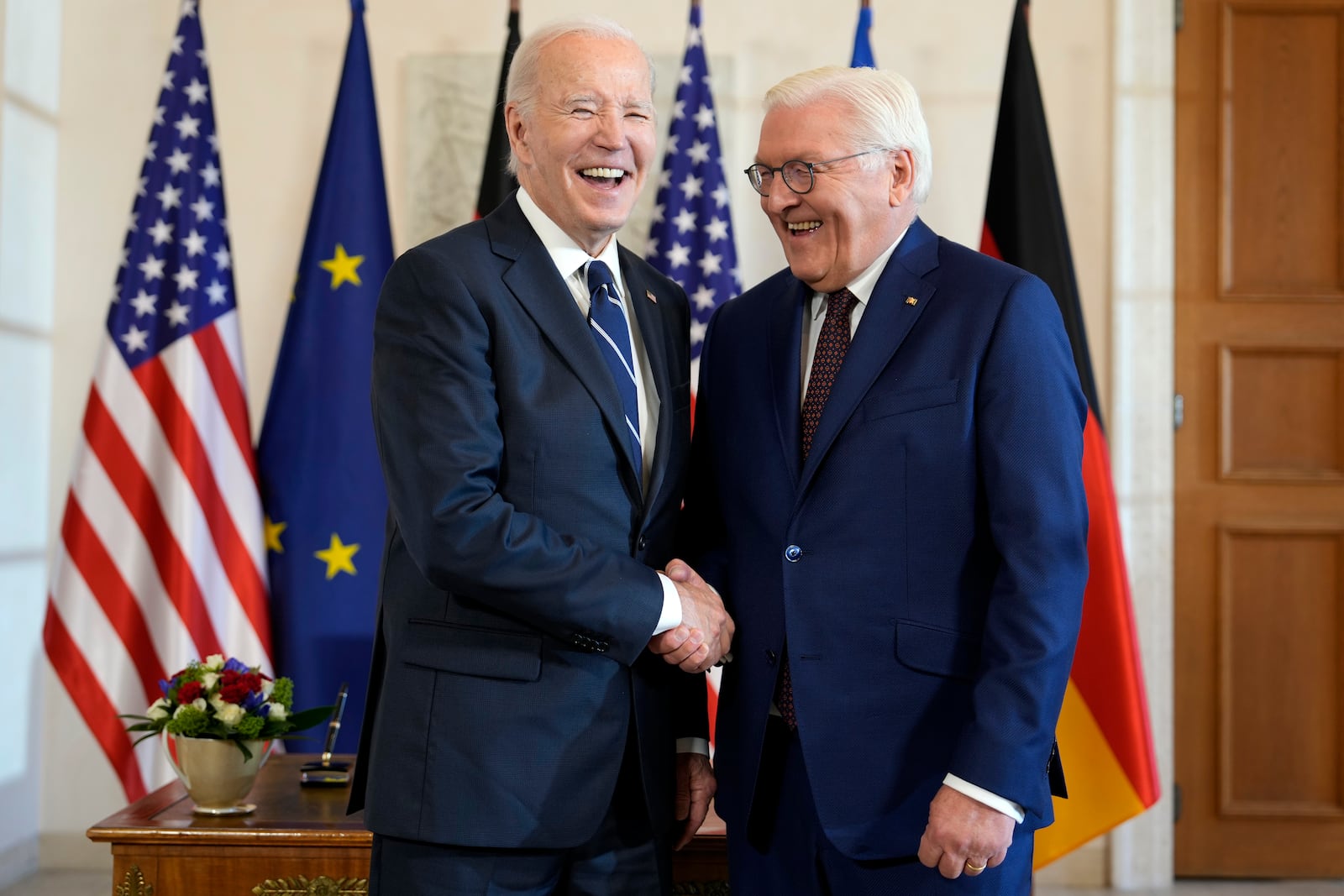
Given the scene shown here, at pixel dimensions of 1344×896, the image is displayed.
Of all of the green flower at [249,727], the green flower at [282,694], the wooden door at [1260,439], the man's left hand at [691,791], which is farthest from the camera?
the wooden door at [1260,439]

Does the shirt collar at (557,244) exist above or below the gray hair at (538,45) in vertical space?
below

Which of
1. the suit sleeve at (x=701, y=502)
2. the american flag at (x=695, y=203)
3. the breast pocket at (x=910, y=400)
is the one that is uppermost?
the american flag at (x=695, y=203)

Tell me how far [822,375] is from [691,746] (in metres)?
0.60

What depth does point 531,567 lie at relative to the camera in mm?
1532

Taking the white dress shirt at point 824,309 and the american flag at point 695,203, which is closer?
the white dress shirt at point 824,309

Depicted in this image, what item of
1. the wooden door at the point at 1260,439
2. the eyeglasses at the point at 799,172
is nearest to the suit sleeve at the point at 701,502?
the eyeglasses at the point at 799,172

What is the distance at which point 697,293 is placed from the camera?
383 centimetres

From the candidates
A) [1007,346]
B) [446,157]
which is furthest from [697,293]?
[1007,346]

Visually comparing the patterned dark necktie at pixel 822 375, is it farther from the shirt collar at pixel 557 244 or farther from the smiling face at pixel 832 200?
the shirt collar at pixel 557 244

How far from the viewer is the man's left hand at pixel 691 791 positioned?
73.1 inches

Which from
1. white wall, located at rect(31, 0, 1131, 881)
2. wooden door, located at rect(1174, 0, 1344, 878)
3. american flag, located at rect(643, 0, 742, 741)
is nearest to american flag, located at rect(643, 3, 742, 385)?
american flag, located at rect(643, 0, 742, 741)

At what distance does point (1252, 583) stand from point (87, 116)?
423cm

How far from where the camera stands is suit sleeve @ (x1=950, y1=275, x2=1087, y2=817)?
152cm

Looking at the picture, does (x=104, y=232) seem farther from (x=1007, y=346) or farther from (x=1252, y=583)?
(x=1252, y=583)
